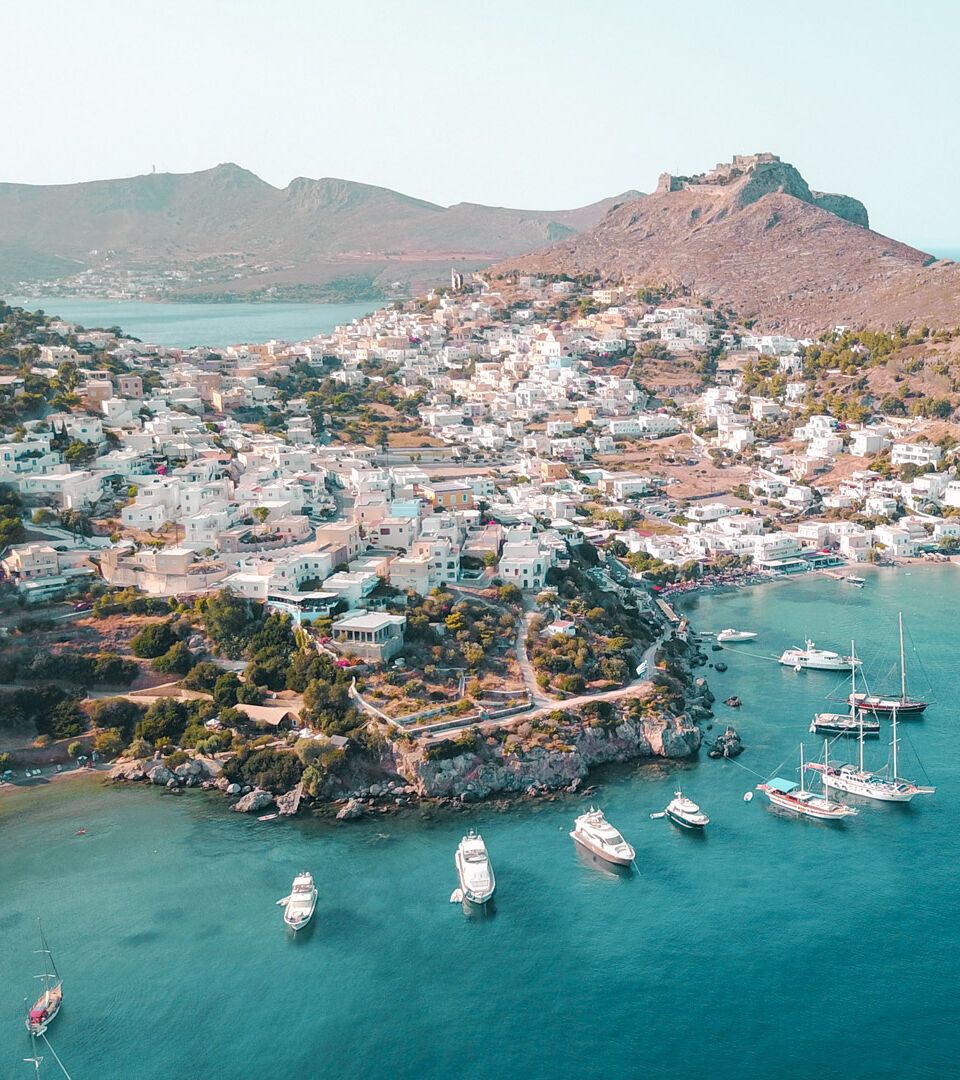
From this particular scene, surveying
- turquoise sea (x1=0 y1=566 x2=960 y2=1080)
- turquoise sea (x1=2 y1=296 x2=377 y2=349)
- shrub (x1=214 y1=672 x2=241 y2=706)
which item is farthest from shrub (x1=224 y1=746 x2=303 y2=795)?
turquoise sea (x1=2 y1=296 x2=377 y2=349)

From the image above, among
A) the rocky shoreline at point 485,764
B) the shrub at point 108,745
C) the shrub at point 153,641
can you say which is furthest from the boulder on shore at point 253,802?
the shrub at point 153,641

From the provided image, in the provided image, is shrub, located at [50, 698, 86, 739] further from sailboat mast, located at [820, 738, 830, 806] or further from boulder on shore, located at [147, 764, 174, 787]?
sailboat mast, located at [820, 738, 830, 806]

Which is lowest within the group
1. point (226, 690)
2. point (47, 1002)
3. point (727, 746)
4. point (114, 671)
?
point (47, 1002)

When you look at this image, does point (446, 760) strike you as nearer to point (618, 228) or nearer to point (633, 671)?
point (633, 671)

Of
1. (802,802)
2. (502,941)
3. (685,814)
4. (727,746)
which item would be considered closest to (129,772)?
(502,941)

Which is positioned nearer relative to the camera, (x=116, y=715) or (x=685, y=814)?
(x=685, y=814)

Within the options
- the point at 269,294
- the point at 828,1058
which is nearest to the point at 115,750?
the point at 828,1058

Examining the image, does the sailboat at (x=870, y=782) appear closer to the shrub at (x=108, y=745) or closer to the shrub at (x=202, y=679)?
the shrub at (x=202, y=679)

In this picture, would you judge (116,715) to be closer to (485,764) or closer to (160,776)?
(160,776)
